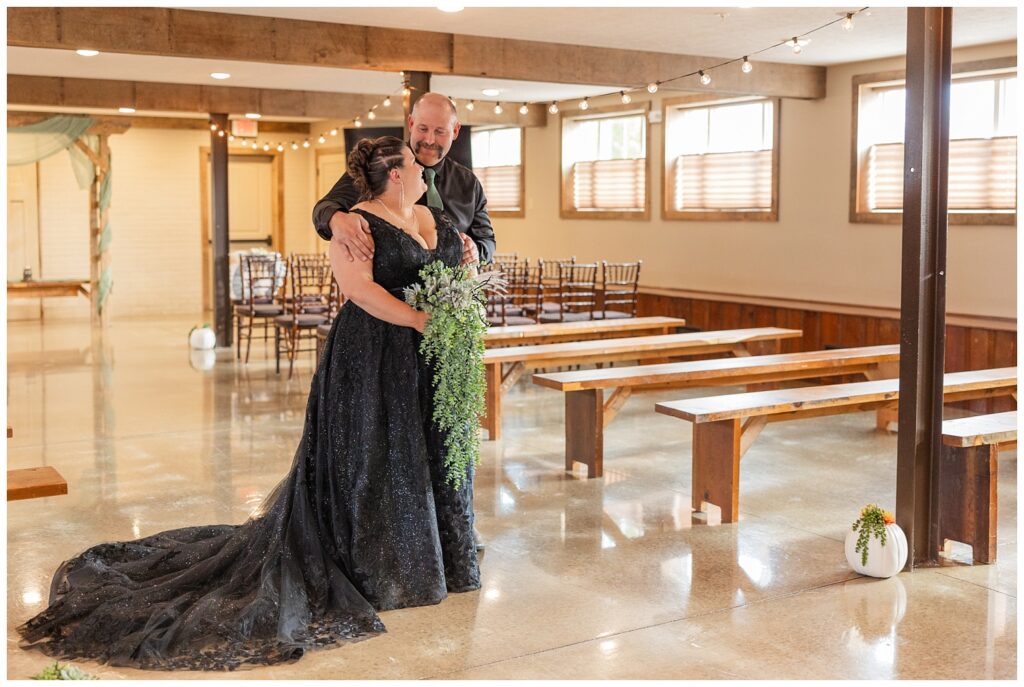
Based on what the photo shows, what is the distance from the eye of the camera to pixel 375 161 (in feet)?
12.4

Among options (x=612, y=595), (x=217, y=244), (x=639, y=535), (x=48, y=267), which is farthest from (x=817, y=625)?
(x=48, y=267)

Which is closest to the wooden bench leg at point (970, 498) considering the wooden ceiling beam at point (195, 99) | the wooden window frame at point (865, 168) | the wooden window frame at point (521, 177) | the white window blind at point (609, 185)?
the wooden window frame at point (865, 168)

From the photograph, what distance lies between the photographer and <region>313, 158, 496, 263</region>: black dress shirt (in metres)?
4.03

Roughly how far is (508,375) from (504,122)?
18.3 ft

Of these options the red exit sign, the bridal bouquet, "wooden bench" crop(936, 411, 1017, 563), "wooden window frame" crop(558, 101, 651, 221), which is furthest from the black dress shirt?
the red exit sign

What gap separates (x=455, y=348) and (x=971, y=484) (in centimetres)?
208

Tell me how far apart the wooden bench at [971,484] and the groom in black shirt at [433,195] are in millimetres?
1916

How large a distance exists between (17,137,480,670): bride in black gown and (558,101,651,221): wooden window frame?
7.12 m

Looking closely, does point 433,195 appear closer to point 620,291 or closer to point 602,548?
point 602,548

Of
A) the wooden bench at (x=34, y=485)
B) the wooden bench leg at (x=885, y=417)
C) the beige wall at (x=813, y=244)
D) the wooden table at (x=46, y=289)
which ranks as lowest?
the wooden bench leg at (x=885, y=417)

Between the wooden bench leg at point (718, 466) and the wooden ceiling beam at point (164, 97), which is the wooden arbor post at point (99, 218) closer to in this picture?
the wooden ceiling beam at point (164, 97)

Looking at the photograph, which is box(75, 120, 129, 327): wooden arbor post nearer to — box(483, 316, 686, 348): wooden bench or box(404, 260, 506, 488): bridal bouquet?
box(483, 316, 686, 348): wooden bench

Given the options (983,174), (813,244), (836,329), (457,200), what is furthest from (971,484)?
(813,244)

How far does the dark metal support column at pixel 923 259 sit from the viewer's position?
157 inches
